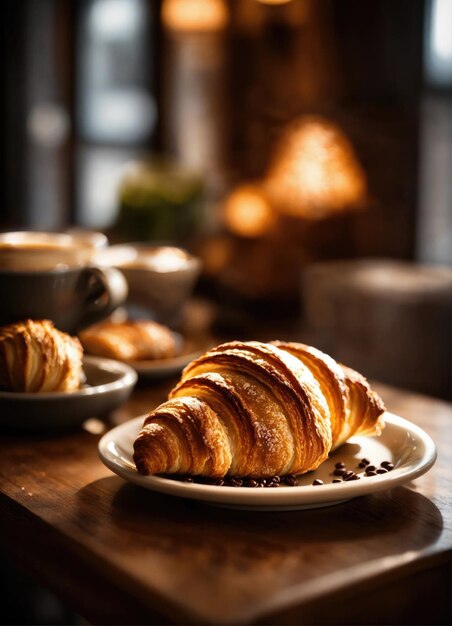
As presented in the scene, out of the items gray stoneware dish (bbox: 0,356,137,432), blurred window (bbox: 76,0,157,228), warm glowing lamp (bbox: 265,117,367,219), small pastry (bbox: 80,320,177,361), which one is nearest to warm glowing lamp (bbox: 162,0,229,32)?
blurred window (bbox: 76,0,157,228)

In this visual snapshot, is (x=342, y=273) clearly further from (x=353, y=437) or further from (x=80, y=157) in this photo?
(x=80, y=157)

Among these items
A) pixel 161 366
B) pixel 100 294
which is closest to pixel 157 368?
pixel 161 366

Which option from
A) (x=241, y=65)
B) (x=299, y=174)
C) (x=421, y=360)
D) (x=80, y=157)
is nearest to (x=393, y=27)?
(x=299, y=174)

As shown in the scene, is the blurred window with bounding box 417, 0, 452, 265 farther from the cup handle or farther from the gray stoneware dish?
the gray stoneware dish

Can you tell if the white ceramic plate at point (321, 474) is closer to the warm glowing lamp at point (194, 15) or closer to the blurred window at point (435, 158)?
the blurred window at point (435, 158)

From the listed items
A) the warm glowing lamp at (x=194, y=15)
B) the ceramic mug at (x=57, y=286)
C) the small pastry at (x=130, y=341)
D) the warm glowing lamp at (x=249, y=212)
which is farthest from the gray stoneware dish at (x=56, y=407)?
the warm glowing lamp at (x=194, y=15)

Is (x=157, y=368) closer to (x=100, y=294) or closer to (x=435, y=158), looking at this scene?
(x=100, y=294)

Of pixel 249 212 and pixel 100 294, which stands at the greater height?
pixel 100 294
